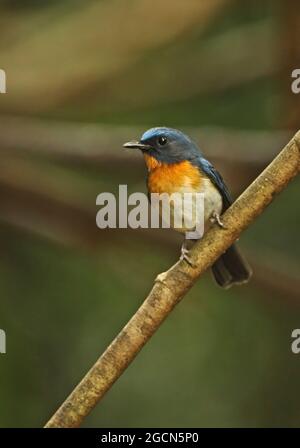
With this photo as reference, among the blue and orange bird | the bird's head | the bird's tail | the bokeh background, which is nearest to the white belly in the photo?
the blue and orange bird

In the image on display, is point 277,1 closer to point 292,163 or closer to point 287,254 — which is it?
point 287,254

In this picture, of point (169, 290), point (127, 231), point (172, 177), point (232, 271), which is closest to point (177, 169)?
point (172, 177)

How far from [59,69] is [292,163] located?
373 cm

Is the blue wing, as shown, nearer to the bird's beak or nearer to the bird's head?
the bird's head

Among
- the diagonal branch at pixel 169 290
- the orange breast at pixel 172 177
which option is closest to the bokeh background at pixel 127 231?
the orange breast at pixel 172 177

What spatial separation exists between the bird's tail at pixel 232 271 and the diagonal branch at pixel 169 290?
3.09 ft

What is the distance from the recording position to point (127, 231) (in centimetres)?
611

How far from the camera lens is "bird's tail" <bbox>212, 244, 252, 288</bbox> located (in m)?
3.83

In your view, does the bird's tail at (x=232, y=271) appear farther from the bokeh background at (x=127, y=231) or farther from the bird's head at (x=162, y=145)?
the bokeh background at (x=127, y=231)

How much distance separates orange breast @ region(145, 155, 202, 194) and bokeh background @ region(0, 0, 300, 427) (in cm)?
172

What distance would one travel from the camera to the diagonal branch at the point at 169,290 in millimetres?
2779

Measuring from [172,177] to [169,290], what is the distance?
2.95 feet

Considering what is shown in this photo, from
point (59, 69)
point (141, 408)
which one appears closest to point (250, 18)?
point (59, 69)

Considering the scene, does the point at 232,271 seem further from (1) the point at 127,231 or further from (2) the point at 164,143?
(1) the point at 127,231
